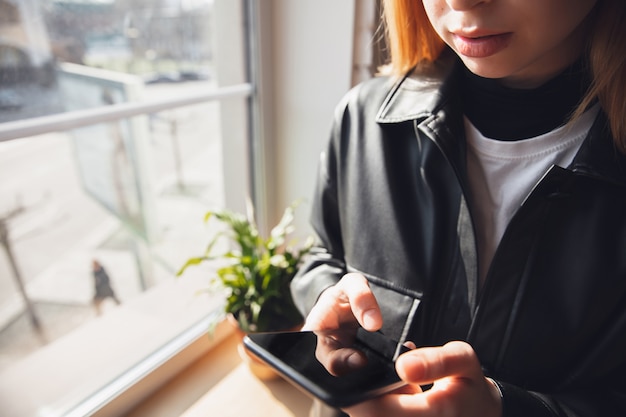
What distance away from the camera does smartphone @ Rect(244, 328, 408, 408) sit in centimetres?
45

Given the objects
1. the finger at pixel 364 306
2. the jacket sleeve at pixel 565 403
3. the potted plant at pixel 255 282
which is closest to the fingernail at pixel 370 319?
the finger at pixel 364 306

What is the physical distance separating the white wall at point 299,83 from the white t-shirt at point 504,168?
1.55 ft

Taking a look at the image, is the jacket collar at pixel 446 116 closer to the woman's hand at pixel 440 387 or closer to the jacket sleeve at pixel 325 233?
the jacket sleeve at pixel 325 233

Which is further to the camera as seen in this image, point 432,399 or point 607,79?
point 607,79

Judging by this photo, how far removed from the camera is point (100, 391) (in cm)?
99

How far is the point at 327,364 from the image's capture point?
519 mm

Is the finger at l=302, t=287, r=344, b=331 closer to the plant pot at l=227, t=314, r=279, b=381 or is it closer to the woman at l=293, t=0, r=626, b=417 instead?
the woman at l=293, t=0, r=626, b=417

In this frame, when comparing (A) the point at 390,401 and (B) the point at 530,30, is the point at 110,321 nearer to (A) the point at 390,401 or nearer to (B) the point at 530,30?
(A) the point at 390,401

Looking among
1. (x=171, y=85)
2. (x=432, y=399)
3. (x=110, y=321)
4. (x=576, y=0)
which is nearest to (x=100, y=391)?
(x=110, y=321)

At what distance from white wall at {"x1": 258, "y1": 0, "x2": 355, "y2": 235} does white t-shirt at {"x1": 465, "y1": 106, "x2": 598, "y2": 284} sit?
47 centimetres

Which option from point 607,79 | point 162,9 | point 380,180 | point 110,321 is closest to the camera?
point 607,79

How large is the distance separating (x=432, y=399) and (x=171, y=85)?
2.82 ft

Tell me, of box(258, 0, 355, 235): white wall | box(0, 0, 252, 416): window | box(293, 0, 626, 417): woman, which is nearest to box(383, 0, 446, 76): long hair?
box(293, 0, 626, 417): woman

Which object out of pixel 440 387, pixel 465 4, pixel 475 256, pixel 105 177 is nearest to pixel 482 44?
pixel 465 4
